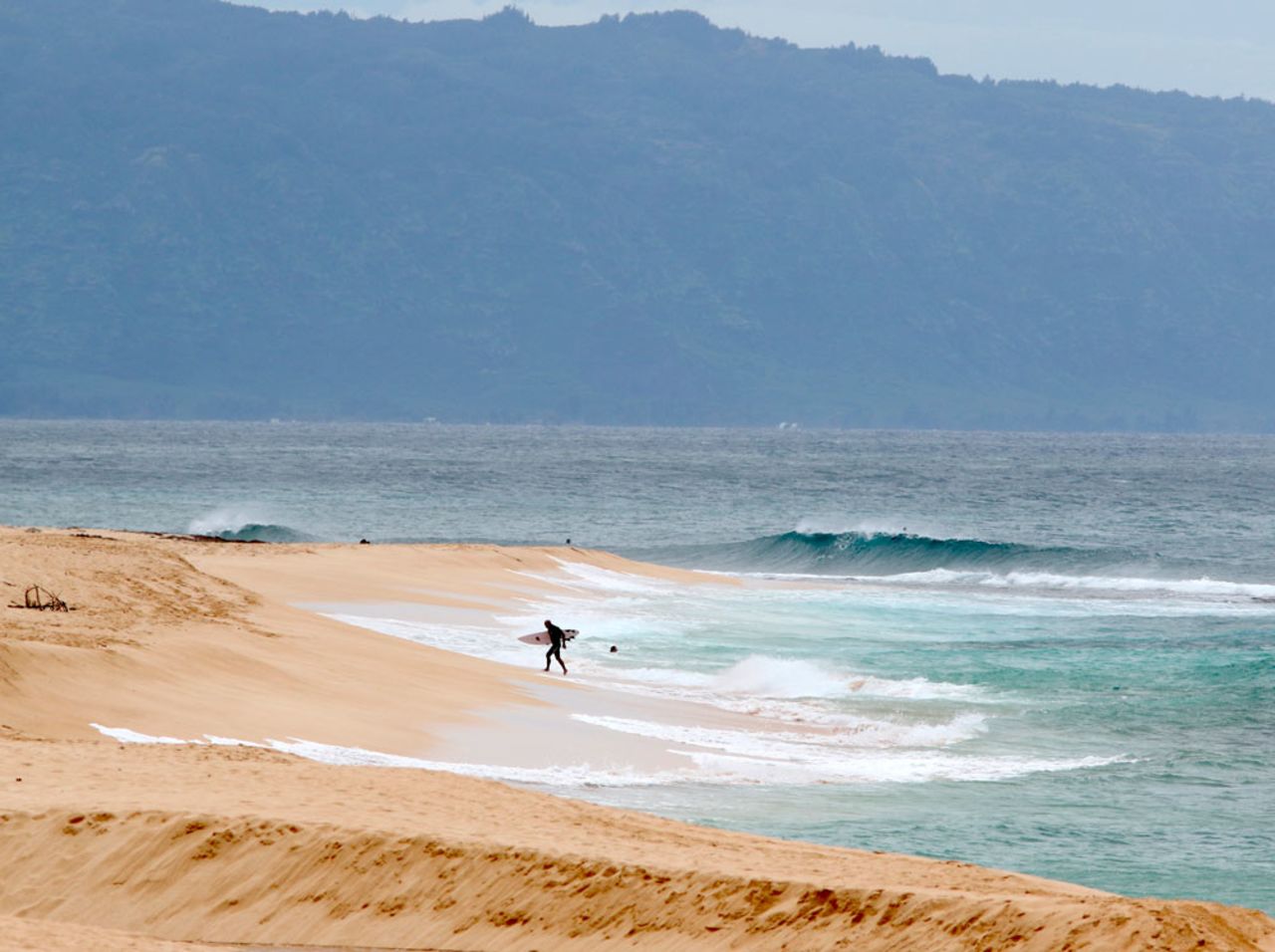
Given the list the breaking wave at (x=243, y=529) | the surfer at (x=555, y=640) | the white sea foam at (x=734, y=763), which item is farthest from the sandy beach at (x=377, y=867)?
the breaking wave at (x=243, y=529)

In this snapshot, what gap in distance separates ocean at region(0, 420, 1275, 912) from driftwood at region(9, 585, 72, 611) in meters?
6.89

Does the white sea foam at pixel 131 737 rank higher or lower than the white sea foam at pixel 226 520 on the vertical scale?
higher

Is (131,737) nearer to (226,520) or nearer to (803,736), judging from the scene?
(803,736)

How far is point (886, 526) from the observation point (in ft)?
270

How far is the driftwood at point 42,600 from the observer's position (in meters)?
22.4

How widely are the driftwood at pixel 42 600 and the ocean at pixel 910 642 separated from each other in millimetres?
6888

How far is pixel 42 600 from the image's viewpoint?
22969mm

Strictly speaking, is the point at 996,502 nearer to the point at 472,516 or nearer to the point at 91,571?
the point at 472,516

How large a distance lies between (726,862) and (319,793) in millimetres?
3484

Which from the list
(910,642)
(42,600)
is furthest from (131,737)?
(910,642)

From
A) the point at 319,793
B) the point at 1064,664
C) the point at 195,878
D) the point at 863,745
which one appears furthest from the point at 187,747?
the point at 1064,664

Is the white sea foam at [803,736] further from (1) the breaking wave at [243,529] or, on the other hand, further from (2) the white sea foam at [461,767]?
(1) the breaking wave at [243,529]

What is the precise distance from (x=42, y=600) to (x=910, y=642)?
18.3m

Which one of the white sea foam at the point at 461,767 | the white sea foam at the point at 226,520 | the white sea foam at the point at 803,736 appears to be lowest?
the white sea foam at the point at 226,520
